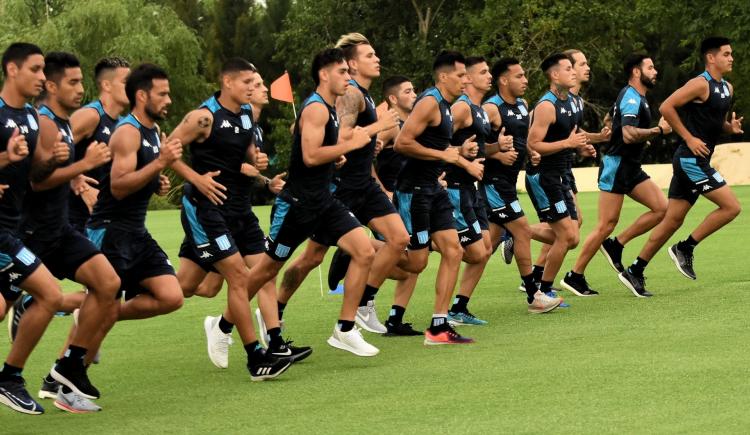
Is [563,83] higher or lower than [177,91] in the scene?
higher

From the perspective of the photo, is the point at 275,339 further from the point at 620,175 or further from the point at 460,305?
the point at 620,175

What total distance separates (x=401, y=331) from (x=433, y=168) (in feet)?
4.84

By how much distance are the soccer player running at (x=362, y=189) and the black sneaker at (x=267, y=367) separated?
1.49 metres

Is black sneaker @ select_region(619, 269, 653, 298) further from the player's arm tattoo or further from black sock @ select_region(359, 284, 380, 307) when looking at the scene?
the player's arm tattoo

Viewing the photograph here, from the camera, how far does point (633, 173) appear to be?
1495 centimetres

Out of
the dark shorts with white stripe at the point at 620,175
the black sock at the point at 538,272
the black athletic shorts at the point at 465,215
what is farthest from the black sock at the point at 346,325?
the dark shorts with white stripe at the point at 620,175

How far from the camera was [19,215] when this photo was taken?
29.1ft

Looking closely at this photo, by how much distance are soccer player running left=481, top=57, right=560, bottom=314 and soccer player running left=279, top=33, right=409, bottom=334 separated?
1977 mm

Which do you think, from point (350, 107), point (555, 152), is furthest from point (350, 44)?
point (555, 152)

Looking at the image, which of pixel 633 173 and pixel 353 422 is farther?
pixel 633 173

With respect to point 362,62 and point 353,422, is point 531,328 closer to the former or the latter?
point 362,62

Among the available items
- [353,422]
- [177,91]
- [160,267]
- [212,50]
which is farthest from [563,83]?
[212,50]

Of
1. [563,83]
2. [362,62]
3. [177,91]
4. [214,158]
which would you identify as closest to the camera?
[214,158]

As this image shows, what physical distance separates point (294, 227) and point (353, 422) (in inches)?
122
